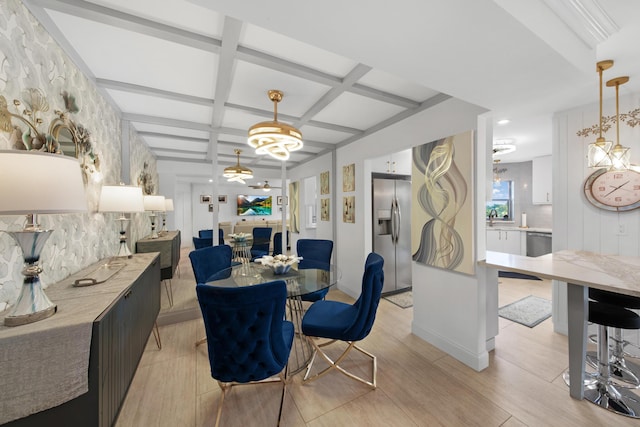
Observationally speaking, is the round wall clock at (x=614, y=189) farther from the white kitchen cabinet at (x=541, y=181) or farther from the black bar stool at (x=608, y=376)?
the white kitchen cabinet at (x=541, y=181)

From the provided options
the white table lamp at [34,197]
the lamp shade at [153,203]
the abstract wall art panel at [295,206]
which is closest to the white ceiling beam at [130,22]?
the white table lamp at [34,197]

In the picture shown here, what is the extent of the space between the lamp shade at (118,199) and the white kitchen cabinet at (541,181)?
6.86 metres

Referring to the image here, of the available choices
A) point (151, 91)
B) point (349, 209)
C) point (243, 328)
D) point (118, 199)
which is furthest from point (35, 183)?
point (349, 209)

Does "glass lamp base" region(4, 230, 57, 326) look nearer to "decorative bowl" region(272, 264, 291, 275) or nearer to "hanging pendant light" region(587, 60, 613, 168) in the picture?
"decorative bowl" region(272, 264, 291, 275)

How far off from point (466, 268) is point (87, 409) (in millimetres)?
2692

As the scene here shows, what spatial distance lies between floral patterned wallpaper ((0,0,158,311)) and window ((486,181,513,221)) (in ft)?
24.5

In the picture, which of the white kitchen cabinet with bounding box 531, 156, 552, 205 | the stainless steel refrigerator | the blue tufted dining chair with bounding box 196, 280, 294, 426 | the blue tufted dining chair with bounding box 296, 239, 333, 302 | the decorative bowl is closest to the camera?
the blue tufted dining chair with bounding box 196, 280, 294, 426

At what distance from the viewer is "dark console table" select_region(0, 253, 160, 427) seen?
36.3 inches

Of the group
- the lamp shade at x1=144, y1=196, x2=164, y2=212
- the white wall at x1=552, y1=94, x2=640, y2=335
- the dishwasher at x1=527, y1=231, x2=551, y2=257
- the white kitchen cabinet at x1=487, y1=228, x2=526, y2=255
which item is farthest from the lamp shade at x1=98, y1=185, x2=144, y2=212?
the dishwasher at x1=527, y1=231, x2=551, y2=257

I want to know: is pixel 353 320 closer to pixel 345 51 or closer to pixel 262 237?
pixel 345 51

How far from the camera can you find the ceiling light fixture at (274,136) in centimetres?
211

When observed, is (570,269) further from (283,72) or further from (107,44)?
(107,44)

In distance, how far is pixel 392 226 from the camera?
390cm

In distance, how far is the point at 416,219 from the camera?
270 cm
